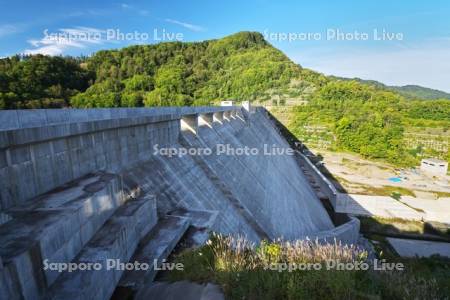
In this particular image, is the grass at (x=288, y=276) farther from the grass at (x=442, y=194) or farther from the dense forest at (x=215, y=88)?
A: the dense forest at (x=215, y=88)

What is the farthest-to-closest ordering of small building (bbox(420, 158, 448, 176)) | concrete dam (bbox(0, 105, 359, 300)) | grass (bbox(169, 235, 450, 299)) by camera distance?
small building (bbox(420, 158, 448, 176)), grass (bbox(169, 235, 450, 299)), concrete dam (bbox(0, 105, 359, 300))

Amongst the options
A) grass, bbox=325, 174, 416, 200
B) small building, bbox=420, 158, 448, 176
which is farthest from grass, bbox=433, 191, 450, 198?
small building, bbox=420, 158, 448, 176

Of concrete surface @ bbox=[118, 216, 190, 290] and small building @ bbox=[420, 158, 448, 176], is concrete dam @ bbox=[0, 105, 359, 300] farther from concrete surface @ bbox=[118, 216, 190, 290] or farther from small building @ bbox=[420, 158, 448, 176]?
small building @ bbox=[420, 158, 448, 176]

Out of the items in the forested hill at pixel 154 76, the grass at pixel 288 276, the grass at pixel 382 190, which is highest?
the forested hill at pixel 154 76

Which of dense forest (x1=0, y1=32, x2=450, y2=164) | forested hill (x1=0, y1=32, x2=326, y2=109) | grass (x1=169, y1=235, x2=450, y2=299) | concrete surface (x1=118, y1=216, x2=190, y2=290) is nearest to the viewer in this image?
grass (x1=169, y1=235, x2=450, y2=299)

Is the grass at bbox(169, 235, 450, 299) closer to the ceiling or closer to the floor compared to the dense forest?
closer to the floor

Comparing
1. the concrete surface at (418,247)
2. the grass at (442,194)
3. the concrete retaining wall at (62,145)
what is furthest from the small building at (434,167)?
the concrete retaining wall at (62,145)

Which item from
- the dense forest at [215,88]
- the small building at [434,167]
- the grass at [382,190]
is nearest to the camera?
the grass at [382,190]
